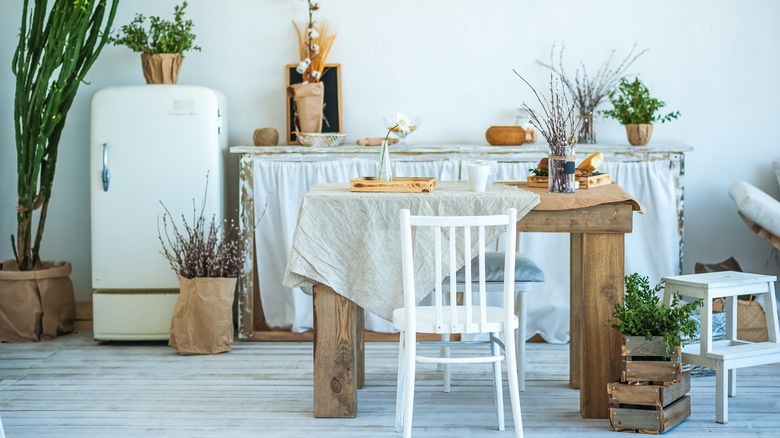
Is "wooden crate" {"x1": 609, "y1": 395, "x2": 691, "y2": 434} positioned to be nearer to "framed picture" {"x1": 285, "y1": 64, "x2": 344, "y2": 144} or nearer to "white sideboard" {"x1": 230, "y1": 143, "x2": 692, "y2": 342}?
"white sideboard" {"x1": 230, "y1": 143, "x2": 692, "y2": 342}

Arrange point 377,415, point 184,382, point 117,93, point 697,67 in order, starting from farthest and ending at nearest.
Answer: point 697,67 < point 117,93 < point 184,382 < point 377,415

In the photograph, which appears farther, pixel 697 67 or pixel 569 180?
pixel 697 67

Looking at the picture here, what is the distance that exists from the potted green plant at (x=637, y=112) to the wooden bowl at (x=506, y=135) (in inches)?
19.8

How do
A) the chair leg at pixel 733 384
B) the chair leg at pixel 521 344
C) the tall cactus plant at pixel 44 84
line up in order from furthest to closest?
the tall cactus plant at pixel 44 84
the chair leg at pixel 521 344
the chair leg at pixel 733 384

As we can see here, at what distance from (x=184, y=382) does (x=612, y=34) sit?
2.92 metres

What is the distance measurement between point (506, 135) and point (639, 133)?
686 millimetres

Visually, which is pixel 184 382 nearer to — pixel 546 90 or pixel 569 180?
pixel 569 180

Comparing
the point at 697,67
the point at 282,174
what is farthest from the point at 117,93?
the point at 697,67

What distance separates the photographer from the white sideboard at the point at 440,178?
412 centimetres

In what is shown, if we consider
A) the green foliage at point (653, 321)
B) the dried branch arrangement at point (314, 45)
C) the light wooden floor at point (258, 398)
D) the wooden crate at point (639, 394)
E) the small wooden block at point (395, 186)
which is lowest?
the light wooden floor at point (258, 398)

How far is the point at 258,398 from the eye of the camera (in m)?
3.31

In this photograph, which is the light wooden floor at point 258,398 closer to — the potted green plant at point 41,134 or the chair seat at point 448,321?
the potted green plant at point 41,134

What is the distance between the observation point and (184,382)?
11.6ft

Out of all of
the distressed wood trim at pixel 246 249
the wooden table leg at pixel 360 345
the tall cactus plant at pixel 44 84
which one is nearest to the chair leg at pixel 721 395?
the wooden table leg at pixel 360 345
